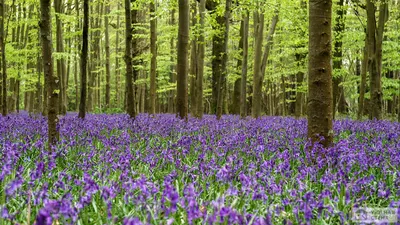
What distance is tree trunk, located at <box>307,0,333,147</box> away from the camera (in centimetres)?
604

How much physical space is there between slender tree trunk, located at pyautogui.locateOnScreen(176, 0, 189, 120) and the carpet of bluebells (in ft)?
17.9

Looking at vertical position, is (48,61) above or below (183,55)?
below

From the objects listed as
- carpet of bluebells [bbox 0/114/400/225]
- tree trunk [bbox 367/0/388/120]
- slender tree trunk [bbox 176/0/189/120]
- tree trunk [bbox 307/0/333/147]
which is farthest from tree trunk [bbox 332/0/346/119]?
tree trunk [bbox 307/0/333/147]

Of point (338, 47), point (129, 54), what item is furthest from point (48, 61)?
point (338, 47)

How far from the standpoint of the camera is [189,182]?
4.16 meters

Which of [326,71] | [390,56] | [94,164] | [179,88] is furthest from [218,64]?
[94,164]

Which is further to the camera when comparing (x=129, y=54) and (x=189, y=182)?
(x=129, y=54)

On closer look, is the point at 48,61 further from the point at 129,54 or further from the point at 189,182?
the point at 129,54

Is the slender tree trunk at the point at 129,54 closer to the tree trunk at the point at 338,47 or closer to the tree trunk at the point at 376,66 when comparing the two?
the tree trunk at the point at 376,66

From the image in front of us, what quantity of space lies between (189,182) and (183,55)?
9.33 metres

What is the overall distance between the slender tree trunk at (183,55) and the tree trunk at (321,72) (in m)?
7.01

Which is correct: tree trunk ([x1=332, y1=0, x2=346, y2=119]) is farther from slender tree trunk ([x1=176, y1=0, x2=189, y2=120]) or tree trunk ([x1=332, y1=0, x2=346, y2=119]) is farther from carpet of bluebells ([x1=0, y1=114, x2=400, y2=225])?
carpet of bluebells ([x1=0, y1=114, x2=400, y2=225])

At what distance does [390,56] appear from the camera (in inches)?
824

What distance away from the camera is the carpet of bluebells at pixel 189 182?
271 cm
